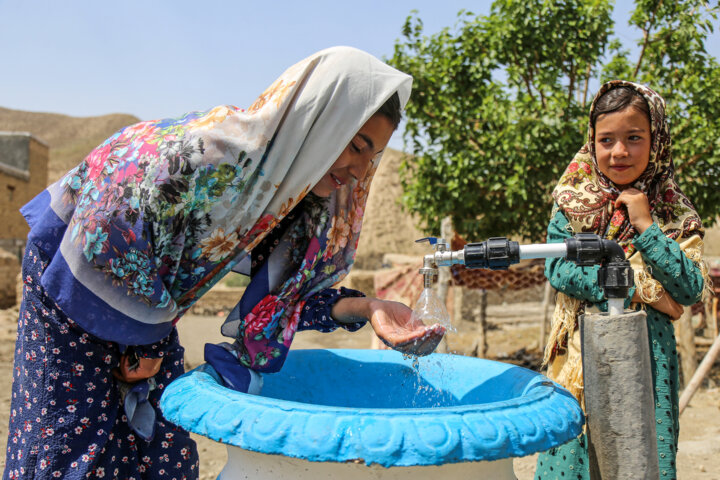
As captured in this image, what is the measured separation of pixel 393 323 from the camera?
1492 millimetres

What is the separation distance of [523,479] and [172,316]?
2.72m

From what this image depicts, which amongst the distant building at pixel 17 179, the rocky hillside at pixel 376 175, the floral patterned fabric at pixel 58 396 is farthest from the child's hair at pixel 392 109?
the distant building at pixel 17 179

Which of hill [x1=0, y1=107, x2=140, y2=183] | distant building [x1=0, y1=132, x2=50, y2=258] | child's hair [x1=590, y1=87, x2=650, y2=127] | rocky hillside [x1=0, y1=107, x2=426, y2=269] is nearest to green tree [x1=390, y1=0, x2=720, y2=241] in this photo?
rocky hillside [x1=0, y1=107, x2=426, y2=269]

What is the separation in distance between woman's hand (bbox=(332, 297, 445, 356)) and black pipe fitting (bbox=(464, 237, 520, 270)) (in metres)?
0.22

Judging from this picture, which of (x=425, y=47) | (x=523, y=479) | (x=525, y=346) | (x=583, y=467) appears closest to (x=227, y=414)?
(x=583, y=467)

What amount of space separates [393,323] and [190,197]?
1.92ft

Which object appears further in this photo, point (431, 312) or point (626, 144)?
point (626, 144)

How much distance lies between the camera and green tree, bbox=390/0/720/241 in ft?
16.7

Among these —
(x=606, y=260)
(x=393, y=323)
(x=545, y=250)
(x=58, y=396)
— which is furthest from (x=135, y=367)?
(x=606, y=260)

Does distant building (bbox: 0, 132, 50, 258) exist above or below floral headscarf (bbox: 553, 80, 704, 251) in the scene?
below

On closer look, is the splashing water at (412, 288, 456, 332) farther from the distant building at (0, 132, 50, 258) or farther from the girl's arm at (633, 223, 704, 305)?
the distant building at (0, 132, 50, 258)

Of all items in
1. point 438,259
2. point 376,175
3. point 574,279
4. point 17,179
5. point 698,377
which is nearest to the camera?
point 438,259

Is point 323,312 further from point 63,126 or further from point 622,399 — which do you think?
point 63,126

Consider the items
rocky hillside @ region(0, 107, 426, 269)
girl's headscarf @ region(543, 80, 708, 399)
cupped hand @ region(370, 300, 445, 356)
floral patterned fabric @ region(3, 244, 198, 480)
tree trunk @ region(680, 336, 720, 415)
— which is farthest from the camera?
rocky hillside @ region(0, 107, 426, 269)
